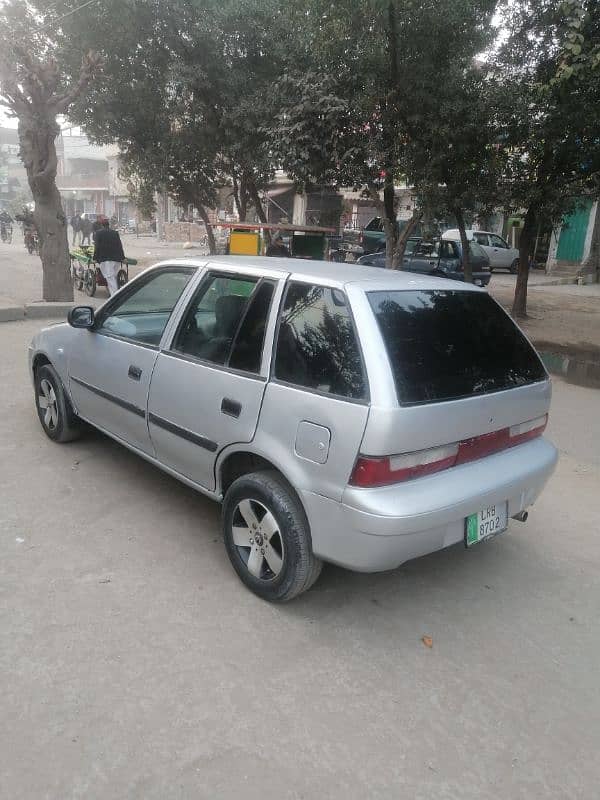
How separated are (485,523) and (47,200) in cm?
948

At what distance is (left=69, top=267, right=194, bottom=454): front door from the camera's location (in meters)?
3.75

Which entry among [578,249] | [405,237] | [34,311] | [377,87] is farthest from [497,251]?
[34,311]

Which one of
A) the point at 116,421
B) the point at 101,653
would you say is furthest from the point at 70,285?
the point at 101,653

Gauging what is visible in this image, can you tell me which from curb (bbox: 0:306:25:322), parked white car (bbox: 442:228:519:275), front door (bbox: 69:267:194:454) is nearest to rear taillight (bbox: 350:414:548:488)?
front door (bbox: 69:267:194:454)

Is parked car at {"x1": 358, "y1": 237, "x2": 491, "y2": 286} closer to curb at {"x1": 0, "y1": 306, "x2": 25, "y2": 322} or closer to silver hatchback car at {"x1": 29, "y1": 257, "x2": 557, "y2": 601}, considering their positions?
curb at {"x1": 0, "y1": 306, "x2": 25, "y2": 322}

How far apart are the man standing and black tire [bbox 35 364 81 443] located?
7583 mm

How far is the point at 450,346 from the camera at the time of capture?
2.99 meters

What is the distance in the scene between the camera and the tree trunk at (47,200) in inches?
369

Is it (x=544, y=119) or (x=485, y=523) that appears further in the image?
(x=544, y=119)

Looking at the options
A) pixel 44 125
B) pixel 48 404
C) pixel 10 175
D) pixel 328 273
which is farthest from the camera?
pixel 10 175

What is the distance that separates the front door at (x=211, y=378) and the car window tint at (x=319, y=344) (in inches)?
5.7

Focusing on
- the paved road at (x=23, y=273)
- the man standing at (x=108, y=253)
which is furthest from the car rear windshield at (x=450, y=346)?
the man standing at (x=108, y=253)

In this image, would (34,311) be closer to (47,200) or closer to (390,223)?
(47,200)

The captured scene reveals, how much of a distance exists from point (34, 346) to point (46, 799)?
357cm
